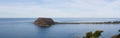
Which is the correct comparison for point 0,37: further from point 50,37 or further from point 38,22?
point 38,22

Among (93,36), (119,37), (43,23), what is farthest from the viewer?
(43,23)

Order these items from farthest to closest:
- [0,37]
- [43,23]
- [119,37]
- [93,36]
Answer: [43,23]
[0,37]
[119,37]
[93,36]

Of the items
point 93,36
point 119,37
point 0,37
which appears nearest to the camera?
point 93,36

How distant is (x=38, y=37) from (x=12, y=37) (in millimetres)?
8043

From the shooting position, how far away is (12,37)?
69.3 metres

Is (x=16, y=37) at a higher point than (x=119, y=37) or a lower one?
lower

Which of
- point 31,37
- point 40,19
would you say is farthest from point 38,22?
point 31,37

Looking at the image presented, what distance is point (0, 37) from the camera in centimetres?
6812

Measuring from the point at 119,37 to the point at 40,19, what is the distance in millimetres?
105575

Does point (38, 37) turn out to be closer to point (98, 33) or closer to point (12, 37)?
point (12, 37)

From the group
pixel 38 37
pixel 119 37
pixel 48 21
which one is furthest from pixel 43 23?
pixel 119 37

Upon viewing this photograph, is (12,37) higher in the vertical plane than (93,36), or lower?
lower

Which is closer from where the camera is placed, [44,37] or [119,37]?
[119,37]

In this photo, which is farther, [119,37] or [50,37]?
[50,37]
